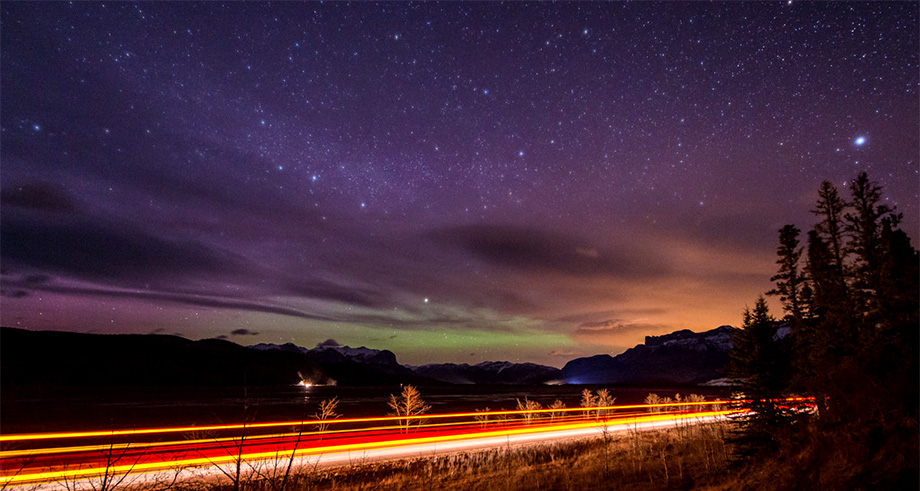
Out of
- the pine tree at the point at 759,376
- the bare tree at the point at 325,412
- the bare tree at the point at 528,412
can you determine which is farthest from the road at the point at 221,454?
the bare tree at the point at 528,412

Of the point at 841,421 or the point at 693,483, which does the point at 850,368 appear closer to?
the point at 841,421

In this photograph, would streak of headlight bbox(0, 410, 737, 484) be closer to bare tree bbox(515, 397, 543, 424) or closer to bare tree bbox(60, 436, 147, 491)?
bare tree bbox(60, 436, 147, 491)

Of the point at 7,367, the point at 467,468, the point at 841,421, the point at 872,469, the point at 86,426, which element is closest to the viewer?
the point at 872,469

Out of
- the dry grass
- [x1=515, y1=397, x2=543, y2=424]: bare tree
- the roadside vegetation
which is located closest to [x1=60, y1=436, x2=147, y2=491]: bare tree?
the dry grass

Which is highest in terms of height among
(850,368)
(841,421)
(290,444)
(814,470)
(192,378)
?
(850,368)

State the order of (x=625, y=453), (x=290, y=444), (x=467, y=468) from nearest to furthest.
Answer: (x=467, y=468), (x=625, y=453), (x=290, y=444)

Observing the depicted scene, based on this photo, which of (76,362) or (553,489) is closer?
(553,489)

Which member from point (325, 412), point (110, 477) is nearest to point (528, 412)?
point (325, 412)

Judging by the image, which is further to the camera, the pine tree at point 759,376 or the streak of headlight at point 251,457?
the pine tree at point 759,376

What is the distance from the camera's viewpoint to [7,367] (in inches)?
7160

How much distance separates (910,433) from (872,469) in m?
1.58

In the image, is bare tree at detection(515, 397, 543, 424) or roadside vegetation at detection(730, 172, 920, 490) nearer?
roadside vegetation at detection(730, 172, 920, 490)

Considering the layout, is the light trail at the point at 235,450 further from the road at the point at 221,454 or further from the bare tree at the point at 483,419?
the bare tree at the point at 483,419

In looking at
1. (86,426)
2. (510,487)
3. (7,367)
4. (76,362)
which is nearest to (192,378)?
(76,362)
